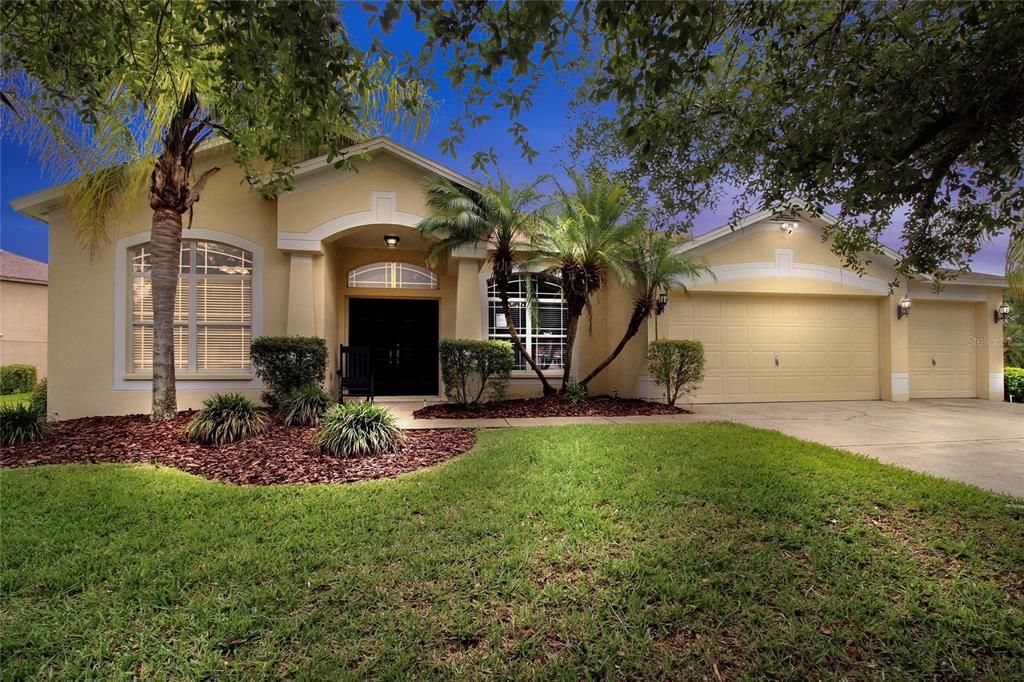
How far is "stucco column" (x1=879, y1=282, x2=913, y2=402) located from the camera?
11.6 metres

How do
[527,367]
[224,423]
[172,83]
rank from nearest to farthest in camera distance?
[172,83]
[224,423]
[527,367]

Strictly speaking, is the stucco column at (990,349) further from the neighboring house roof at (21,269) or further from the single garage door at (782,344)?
the neighboring house roof at (21,269)

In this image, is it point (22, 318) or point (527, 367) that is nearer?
point (527, 367)

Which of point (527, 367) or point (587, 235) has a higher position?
point (587, 235)

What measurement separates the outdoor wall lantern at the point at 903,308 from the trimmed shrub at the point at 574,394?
8.61 meters

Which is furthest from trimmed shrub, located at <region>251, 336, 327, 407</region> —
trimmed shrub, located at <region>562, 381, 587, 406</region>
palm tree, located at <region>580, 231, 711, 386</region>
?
palm tree, located at <region>580, 231, 711, 386</region>

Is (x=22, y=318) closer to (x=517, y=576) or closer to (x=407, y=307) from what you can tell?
(x=407, y=307)

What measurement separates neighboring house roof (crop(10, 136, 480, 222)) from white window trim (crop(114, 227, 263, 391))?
1.23m

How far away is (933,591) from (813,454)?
9.27ft

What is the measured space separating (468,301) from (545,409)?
2754mm

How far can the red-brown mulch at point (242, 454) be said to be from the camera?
521cm

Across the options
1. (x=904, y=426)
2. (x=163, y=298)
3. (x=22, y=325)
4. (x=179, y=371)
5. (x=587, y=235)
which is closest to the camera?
(x=163, y=298)

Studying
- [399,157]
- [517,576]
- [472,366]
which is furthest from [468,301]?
[517,576]

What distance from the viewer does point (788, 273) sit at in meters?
11.4
